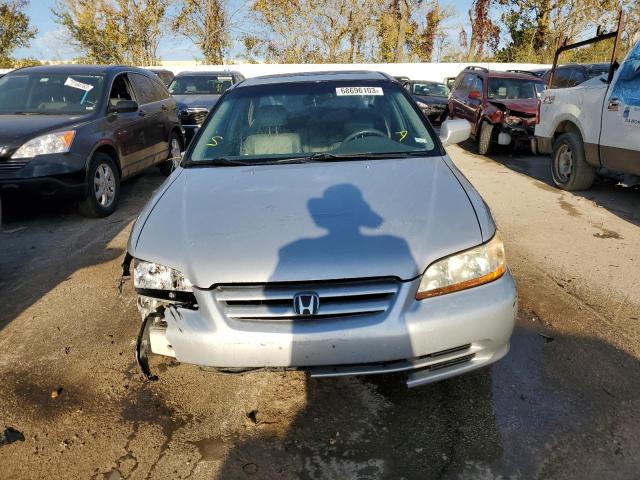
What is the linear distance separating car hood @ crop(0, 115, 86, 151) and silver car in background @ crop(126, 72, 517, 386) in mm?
3448

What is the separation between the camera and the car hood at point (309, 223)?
88.5 inches

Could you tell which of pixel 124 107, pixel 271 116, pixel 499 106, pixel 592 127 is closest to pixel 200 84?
pixel 124 107

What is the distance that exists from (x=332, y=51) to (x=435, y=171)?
28.4 metres

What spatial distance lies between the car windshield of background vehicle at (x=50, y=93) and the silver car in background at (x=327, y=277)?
13.7 feet

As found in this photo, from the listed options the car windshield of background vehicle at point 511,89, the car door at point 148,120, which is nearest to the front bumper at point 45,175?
the car door at point 148,120

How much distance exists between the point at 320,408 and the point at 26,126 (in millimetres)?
4859

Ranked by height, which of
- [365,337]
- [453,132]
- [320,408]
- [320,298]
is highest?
[453,132]

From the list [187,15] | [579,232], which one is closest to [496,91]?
[579,232]

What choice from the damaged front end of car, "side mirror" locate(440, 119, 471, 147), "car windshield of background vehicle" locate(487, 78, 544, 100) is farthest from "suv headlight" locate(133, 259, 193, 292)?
"car windshield of background vehicle" locate(487, 78, 544, 100)

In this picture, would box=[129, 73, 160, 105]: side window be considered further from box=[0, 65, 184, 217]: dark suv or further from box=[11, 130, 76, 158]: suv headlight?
box=[11, 130, 76, 158]: suv headlight

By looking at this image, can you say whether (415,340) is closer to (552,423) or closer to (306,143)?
(552,423)

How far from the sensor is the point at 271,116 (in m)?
3.76

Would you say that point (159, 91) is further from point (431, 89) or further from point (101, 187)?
point (431, 89)

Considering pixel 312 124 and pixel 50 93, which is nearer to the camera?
pixel 312 124
